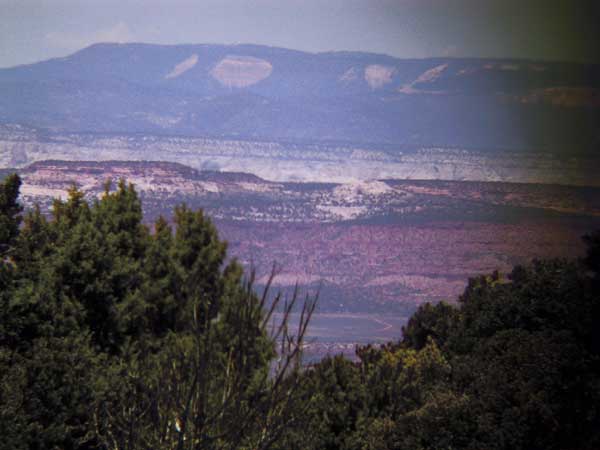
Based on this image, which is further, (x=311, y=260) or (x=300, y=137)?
(x=300, y=137)

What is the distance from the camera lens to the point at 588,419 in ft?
38.3

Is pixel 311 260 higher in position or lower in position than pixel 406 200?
lower

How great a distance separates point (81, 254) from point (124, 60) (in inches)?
4881

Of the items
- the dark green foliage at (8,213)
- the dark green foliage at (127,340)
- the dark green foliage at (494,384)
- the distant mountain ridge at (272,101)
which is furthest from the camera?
the distant mountain ridge at (272,101)

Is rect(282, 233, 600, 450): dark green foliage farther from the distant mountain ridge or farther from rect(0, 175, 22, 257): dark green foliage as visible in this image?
the distant mountain ridge

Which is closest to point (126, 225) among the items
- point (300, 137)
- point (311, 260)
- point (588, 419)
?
point (588, 419)

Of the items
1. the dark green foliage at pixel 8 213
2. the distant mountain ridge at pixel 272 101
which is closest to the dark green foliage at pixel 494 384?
the dark green foliage at pixel 8 213

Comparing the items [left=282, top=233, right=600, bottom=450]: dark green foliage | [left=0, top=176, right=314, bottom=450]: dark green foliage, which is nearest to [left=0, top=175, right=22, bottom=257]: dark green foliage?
[left=0, top=176, right=314, bottom=450]: dark green foliage

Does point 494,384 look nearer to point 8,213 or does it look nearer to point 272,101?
point 8,213

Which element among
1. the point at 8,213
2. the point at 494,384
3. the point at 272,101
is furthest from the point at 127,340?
the point at 272,101

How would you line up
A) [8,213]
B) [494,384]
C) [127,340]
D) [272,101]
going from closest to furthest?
1. [494,384]
2. [127,340]
3. [8,213]
4. [272,101]

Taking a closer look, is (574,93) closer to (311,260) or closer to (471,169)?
(311,260)

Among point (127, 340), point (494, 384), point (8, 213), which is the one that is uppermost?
point (8, 213)

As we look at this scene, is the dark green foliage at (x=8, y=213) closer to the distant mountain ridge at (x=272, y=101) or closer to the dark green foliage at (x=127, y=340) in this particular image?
the dark green foliage at (x=127, y=340)
